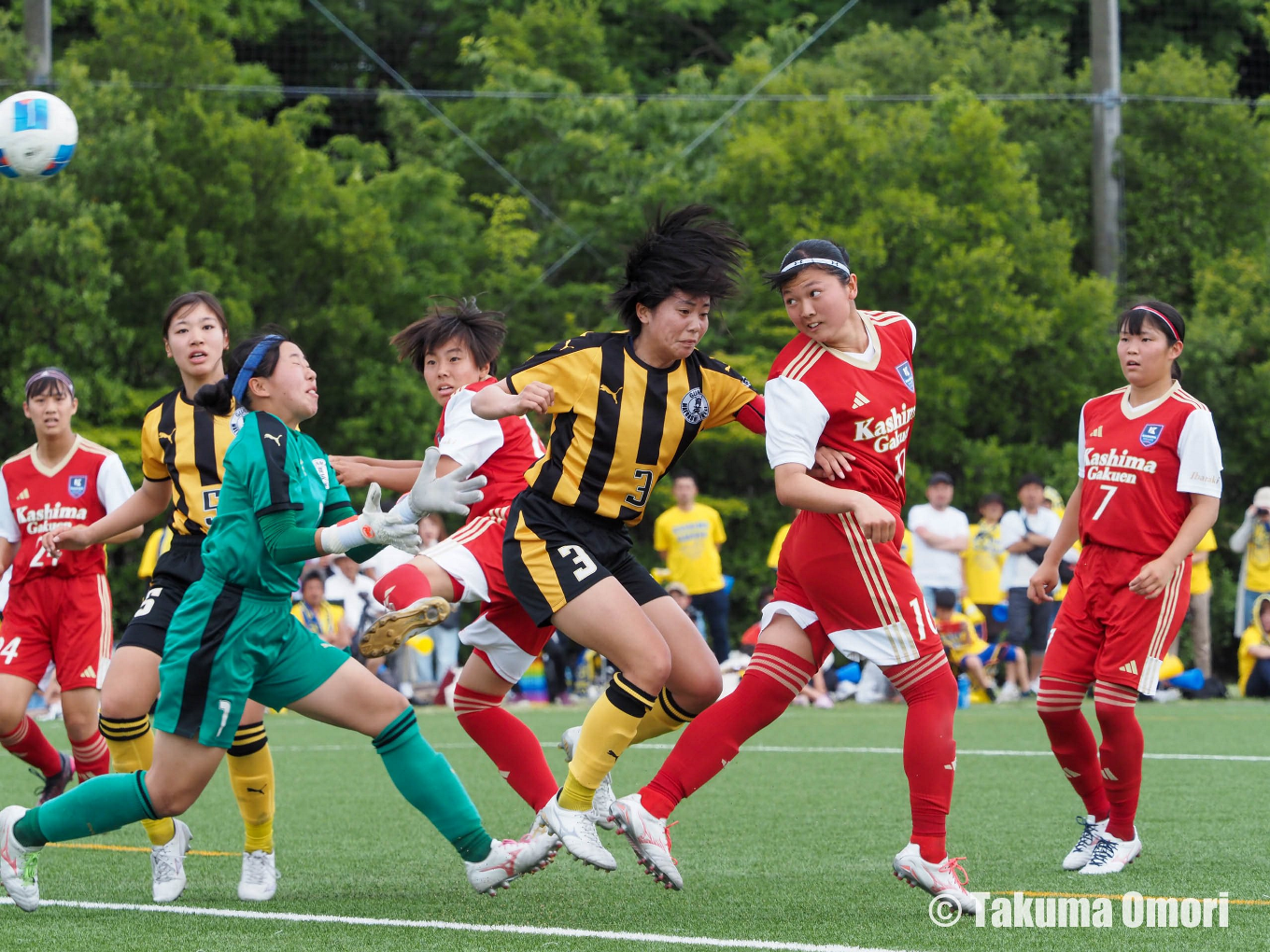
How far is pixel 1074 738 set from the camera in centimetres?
595

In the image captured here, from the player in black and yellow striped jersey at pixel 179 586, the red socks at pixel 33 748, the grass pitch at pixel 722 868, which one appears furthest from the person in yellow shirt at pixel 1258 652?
the player in black and yellow striped jersey at pixel 179 586

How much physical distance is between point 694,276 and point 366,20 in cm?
2314

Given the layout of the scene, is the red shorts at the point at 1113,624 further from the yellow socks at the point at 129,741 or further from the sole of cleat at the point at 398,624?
the yellow socks at the point at 129,741

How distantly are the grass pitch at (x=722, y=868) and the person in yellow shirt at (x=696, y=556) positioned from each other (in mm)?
5271

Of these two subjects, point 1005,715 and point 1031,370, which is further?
point 1031,370

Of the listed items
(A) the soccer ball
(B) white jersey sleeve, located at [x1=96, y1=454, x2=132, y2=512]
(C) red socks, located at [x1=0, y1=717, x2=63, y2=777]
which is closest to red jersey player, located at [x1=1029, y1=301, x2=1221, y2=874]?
(B) white jersey sleeve, located at [x1=96, y1=454, x2=132, y2=512]

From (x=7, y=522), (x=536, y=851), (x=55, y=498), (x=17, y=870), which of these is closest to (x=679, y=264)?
(x=536, y=851)

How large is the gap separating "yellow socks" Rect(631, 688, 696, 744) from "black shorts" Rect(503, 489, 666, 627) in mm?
575

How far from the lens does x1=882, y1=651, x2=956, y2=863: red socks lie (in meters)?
4.96

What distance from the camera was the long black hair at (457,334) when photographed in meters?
6.38

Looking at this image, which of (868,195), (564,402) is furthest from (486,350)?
(868,195)

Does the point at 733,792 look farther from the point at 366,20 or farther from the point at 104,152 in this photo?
the point at 366,20

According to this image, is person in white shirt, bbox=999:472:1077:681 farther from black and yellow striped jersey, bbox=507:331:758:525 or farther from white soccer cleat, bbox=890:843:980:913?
white soccer cleat, bbox=890:843:980:913

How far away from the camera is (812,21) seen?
2588 cm
